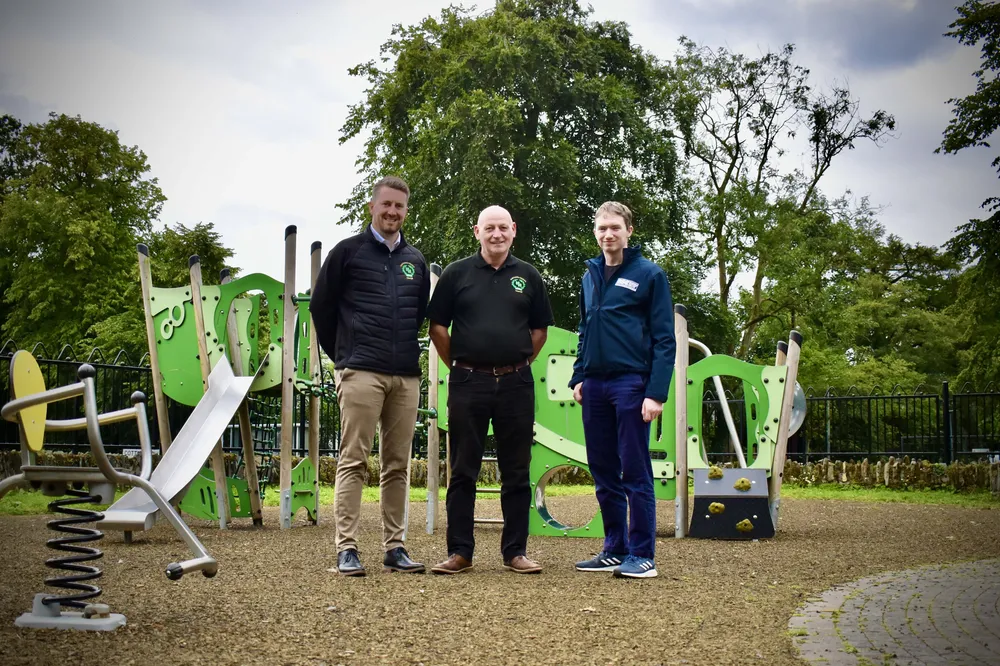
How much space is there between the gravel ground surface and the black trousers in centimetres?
34

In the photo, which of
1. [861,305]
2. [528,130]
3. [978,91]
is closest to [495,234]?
[978,91]

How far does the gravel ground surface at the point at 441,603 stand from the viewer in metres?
3.61

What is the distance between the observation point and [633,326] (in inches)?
221

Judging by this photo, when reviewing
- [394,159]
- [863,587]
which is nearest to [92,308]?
[394,159]

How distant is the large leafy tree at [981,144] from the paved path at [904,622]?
16188mm

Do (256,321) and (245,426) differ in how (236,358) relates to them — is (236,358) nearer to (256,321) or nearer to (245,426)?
(256,321)

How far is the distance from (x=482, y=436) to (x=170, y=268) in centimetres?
2499

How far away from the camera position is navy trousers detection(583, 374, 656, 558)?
556 cm

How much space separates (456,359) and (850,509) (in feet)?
27.1

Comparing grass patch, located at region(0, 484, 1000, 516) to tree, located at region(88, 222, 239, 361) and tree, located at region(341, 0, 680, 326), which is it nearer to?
tree, located at region(341, 0, 680, 326)

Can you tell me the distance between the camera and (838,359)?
1117 inches

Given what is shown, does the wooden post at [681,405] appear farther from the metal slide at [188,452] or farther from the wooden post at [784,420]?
the metal slide at [188,452]

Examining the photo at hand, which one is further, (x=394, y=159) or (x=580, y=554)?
(x=394, y=159)

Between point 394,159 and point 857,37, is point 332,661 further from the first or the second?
point 394,159
